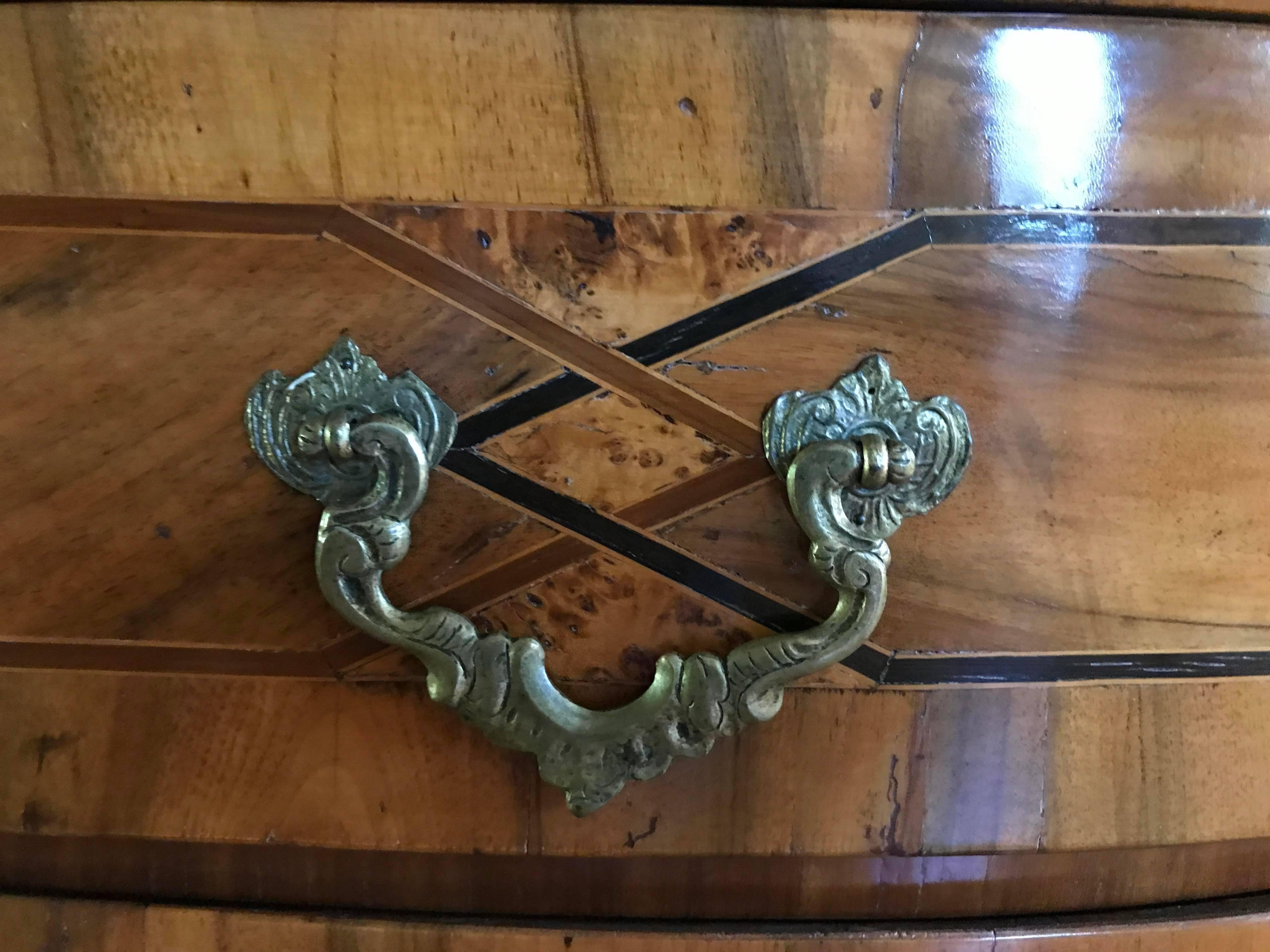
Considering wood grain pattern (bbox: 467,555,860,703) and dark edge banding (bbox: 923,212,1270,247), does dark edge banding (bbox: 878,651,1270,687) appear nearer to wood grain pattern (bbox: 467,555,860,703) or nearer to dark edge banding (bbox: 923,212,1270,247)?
wood grain pattern (bbox: 467,555,860,703)

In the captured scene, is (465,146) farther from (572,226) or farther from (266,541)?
(266,541)

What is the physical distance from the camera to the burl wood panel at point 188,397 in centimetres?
33

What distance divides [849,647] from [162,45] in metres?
0.38

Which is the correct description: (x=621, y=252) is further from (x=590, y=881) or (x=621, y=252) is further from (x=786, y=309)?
(x=590, y=881)

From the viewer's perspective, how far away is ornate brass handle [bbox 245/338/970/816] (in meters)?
0.32

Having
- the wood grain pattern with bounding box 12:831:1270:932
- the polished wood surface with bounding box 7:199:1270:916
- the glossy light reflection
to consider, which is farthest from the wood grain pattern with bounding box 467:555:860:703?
the glossy light reflection

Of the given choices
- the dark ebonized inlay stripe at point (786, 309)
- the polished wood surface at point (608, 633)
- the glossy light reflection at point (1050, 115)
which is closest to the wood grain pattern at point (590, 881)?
the polished wood surface at point (608, 633)

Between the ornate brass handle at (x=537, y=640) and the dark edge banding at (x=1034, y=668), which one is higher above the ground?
the ornate brass handle at (x=537, y=640)

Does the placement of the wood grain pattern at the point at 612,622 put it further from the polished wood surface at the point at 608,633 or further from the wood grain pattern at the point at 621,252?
the wood grain pattern at the point at 621,252

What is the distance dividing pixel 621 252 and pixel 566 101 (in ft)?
0.21

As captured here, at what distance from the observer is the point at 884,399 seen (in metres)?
0.34

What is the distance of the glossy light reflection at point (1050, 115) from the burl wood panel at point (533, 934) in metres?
0.34

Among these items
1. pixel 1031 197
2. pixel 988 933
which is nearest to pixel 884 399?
pixel 1031 197

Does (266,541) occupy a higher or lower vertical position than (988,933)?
higher
